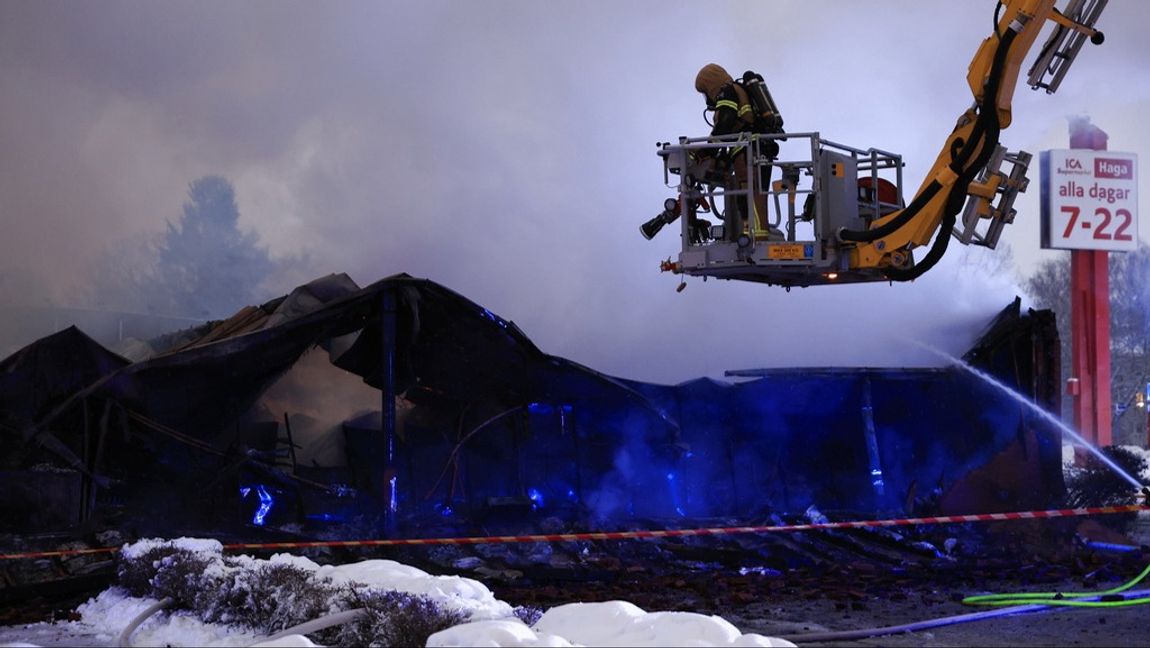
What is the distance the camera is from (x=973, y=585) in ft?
35.5

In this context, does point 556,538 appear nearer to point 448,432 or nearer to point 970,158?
point 448,432

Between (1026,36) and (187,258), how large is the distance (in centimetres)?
2389

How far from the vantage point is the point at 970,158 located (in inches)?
420

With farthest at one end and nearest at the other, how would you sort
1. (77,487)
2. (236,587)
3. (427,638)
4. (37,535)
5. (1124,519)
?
(1124,519)
(77,487)
(37,535)
(236,587)
(427,638)

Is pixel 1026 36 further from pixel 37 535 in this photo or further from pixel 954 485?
pixel 37 535

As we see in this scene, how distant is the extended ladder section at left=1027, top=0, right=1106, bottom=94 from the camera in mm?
10367

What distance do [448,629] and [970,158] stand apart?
723 centimetres

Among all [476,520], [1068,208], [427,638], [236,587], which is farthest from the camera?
[1068,208]

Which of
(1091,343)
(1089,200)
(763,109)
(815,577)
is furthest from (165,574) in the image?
(1089,200)

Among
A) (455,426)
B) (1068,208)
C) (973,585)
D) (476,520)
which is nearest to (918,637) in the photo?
(973,585)

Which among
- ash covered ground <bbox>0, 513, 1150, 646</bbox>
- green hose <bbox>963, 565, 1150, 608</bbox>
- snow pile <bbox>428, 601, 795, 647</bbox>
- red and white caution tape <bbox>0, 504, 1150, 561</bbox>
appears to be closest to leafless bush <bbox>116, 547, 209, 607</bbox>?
ash covered ground <bbox>0, 513, 1150, 646</bbox>

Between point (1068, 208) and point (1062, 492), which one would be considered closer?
point (1062, 492)

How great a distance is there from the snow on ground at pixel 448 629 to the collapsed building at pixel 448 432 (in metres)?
2.17

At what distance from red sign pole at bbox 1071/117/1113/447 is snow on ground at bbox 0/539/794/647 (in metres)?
24.1
